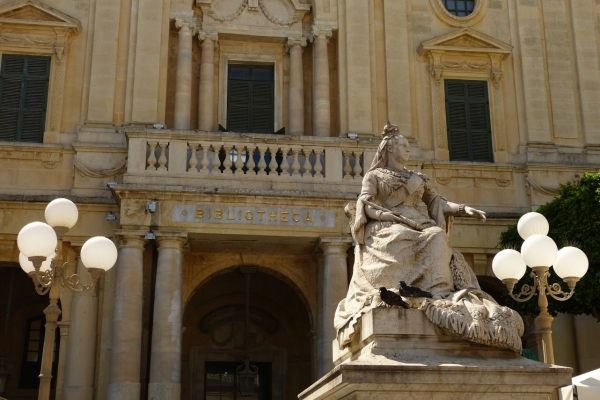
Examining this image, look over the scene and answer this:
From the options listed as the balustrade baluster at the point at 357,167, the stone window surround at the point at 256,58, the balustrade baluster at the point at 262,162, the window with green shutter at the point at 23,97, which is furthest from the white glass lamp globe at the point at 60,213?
the stone window surround at the point at 256,58

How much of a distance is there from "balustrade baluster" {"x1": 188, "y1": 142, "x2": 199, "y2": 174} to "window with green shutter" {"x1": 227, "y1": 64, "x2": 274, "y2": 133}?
2.84 meters

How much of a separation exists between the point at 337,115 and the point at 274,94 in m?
1.61

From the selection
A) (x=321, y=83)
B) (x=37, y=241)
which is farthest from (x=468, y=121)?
(x=37, y=241)

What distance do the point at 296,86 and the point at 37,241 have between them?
432 inches

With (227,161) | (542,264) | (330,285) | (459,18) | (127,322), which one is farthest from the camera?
(459,18)

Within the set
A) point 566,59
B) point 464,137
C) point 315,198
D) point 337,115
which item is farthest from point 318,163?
point 566,59

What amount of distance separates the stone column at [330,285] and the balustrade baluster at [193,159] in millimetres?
2859

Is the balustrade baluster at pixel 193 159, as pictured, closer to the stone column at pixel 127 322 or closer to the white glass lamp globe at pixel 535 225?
the stone column at pixel 127 322

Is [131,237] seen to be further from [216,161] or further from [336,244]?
[336,244]

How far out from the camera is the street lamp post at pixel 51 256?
9.43m

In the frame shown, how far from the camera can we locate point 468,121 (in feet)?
65.0

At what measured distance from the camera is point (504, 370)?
21.8 ft

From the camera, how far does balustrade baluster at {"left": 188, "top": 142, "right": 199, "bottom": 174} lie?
16344 mm

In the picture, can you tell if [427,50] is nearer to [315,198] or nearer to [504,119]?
[504,119]
